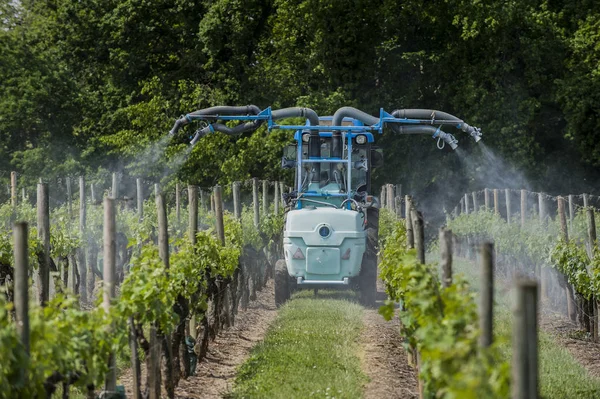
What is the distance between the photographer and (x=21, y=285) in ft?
24.0

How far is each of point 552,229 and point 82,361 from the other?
13.3 metres

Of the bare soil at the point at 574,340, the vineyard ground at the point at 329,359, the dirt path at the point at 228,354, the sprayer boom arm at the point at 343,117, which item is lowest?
the bare soil at the point at 574,340

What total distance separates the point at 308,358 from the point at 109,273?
437 cm

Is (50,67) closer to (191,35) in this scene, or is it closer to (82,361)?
(191,35)

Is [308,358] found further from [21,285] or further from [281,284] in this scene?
[21,285]

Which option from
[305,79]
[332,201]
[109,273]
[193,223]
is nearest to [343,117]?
[332,201]

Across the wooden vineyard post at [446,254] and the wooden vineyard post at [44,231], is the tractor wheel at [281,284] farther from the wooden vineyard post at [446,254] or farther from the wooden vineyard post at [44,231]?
the wooden vineyard post at [446,254]

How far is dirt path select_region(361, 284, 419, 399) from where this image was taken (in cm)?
1174

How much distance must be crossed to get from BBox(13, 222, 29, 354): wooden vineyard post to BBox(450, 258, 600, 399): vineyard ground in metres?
3.84

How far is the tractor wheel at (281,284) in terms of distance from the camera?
19266mm

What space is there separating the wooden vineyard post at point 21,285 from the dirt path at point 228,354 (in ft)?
14.7

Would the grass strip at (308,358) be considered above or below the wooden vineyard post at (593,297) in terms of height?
below

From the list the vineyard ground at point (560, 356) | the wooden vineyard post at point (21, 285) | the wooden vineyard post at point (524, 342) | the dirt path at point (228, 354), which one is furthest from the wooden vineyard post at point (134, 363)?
the wooden vineyard post at point (524, 342)

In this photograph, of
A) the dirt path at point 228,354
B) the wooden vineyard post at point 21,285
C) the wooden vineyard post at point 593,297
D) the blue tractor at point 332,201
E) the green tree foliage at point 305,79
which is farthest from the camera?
the green tree foliage at point 305,79
